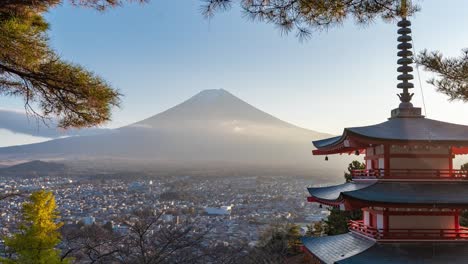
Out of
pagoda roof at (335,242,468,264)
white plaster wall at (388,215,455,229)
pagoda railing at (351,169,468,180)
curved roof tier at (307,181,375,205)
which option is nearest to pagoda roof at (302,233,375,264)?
pagoda roof at (335,242,468,264)

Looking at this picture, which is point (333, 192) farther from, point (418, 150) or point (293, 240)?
point (293, 240)

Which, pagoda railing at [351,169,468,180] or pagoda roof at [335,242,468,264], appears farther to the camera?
pagoda railing at [351,169,468,180]

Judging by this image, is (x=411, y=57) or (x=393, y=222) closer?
(x=393, y=222)

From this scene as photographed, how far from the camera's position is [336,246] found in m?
10.6

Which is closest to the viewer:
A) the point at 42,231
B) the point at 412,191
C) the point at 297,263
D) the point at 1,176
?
the point at 412,191

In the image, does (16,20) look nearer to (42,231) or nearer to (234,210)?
(42,231)

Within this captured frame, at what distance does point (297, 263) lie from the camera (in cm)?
1750

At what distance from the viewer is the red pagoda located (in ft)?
29.2

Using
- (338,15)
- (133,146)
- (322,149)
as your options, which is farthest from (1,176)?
(338,15)

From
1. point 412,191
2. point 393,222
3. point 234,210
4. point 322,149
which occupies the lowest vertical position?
point 234,210

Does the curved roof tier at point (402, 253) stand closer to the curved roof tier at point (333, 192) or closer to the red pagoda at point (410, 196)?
the red pagoda at point (410, 196)

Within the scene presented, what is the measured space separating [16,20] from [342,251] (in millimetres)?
7458

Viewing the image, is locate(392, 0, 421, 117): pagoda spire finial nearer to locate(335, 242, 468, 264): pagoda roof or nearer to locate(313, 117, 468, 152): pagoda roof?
locate(313, 117, 468, 152): pagoda roof

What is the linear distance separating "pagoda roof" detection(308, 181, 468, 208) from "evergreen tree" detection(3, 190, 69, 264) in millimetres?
6399
